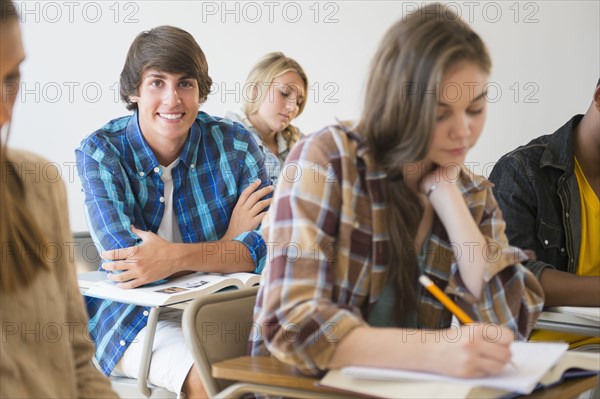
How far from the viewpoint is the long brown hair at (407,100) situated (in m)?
1.43

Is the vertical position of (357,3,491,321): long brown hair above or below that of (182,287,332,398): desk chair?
above

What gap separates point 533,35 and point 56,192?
462 centimetres

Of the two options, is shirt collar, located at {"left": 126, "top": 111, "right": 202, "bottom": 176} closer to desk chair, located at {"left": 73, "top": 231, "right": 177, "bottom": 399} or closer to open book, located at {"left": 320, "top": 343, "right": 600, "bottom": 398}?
desk chair, located at {"left": 73, "top": 231, "right": 177, "bottom": 399}

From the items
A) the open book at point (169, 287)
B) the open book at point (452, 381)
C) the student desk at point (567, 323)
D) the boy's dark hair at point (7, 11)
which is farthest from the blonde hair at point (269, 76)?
the boy's dark hair at point (7, 11)

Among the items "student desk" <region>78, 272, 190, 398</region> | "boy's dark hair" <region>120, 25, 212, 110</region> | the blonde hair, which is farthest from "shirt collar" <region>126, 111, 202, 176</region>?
the blonde hair

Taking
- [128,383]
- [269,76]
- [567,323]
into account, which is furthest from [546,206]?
[269,76]

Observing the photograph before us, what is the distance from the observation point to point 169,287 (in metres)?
2.29

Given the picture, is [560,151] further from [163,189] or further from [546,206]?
[163,189]

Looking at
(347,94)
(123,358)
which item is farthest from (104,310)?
(347,94)

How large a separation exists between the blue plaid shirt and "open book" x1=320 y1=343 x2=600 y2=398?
51.2 inches

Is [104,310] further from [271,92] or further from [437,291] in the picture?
[271,92]

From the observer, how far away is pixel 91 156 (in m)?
2.57

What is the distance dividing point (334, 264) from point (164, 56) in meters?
1.47

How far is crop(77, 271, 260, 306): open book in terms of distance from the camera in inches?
84.2
